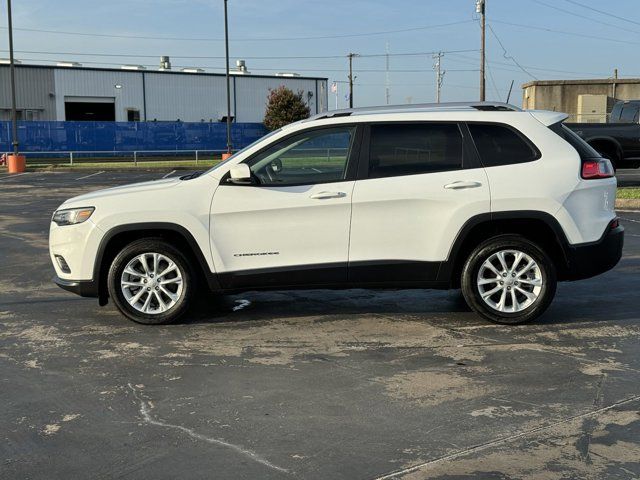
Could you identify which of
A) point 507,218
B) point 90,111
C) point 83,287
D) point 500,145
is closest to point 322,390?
point 507,218

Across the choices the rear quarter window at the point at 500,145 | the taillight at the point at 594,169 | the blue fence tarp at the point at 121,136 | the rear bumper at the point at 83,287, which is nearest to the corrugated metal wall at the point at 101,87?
the blue fence tarp at the point at 121,136

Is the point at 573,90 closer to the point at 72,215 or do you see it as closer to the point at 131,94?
the point at 72,215

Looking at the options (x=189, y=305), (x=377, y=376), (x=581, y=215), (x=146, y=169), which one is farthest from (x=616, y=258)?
(x=146, y=169)

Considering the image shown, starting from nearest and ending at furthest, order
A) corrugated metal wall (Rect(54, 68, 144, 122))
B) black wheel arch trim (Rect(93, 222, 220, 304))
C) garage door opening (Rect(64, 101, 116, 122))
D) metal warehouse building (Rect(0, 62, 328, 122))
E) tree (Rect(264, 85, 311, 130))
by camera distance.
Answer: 1. black wheel arch trim (Rect(93, 222, 220, 304))
2. tree (Rect(264, 85, 311, 130))
3. metal warehouse building (Rect(0, 62, 328, 122))
4. corrugated metal wall (Rect(54, 68, 144, 122))
5. garage door opening (Rect(64, 101, 116, 122))

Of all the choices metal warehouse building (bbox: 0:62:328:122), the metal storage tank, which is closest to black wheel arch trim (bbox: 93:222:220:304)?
metal warehouse building (bbox: 0:62:328:122)

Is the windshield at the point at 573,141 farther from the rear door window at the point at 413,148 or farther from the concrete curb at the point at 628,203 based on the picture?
the concrete curb at the point at 628,203

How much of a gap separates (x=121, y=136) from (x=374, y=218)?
47483 mm

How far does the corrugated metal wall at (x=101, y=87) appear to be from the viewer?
64062 millimetres

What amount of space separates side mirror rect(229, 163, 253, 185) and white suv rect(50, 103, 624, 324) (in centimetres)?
1

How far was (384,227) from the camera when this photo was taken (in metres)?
6.57

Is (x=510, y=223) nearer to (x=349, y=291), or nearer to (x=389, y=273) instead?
(x=389, y=273)

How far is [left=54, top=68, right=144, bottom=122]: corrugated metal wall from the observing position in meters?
64.1

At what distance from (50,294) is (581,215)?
549cm

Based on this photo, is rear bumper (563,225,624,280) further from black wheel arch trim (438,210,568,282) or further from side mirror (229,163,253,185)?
side mirror (229,163,253,185)
